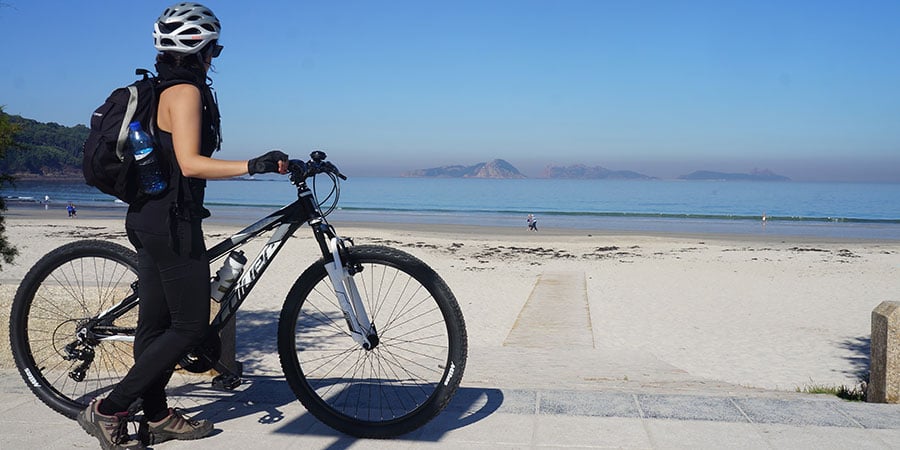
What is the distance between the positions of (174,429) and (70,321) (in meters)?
1.03

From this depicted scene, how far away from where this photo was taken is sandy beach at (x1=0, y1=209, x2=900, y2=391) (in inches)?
324

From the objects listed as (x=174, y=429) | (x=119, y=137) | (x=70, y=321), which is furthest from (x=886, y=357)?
(x=70, y=321)

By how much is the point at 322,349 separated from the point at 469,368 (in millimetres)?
1871

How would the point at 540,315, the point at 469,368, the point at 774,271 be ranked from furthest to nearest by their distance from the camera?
the point at 774,271 → the point at 540,315 → the point at 469,368

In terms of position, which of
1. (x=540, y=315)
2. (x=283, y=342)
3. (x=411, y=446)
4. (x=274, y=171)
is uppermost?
(x=274, y=171)

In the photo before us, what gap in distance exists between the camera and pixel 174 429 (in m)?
3.60

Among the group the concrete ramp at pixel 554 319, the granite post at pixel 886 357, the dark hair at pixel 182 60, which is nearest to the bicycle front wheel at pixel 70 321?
the dark hair at pixel 182 60

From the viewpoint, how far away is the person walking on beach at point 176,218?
3.14 meters

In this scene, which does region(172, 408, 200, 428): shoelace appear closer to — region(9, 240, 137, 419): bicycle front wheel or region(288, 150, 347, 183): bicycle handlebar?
region(9, 240, 137, 419): bicycle front wheel

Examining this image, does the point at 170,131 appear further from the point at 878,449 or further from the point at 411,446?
the point at 878,449

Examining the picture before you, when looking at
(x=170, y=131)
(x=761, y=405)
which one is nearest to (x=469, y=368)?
(x=761, y=405)

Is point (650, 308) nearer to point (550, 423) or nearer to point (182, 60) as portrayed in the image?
point (550, 423)

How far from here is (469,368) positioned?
7.71 meters

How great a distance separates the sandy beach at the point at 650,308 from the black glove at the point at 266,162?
110 inches
